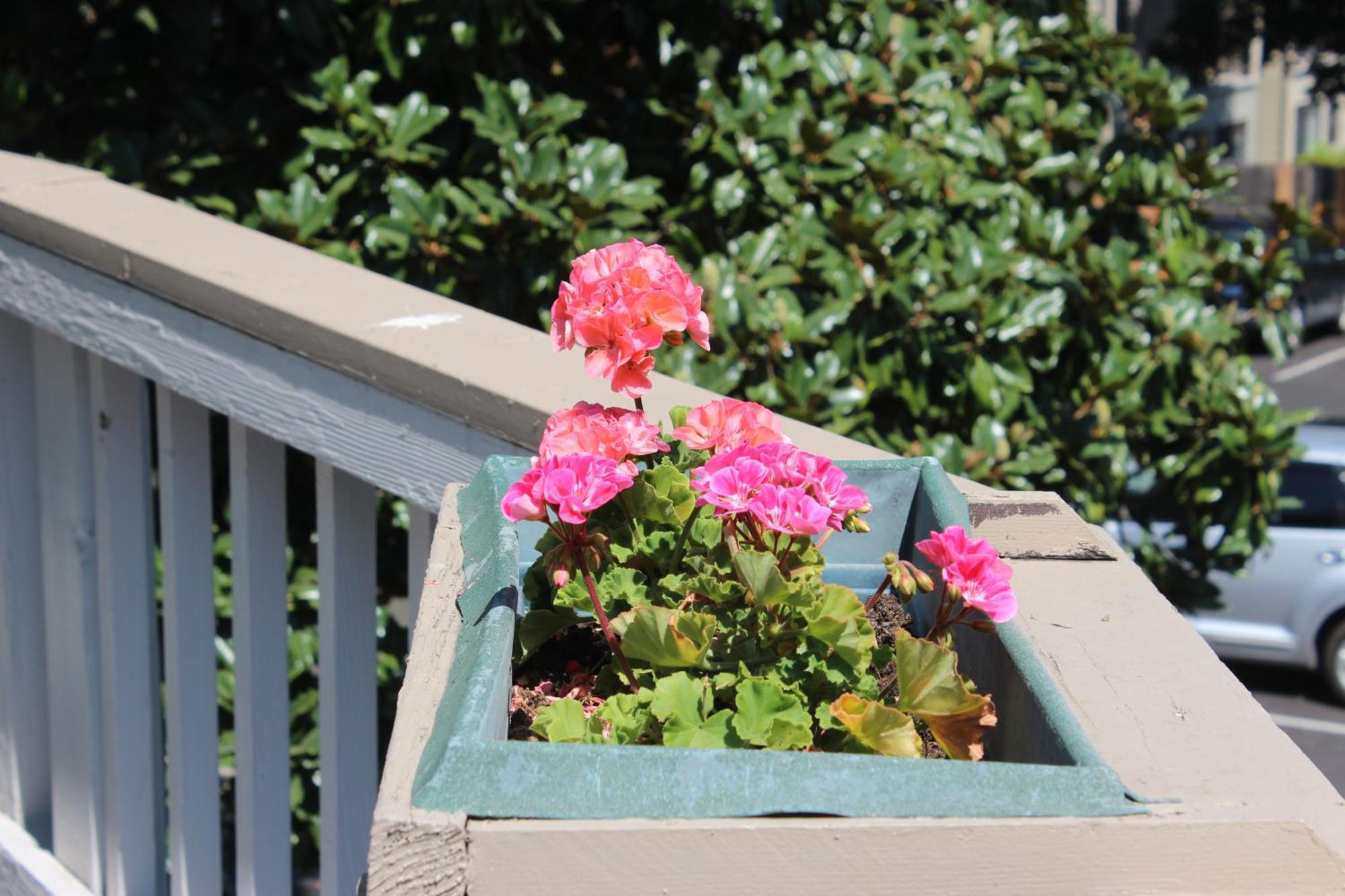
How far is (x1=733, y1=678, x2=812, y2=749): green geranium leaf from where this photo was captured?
86cm

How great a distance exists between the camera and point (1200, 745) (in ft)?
2.86

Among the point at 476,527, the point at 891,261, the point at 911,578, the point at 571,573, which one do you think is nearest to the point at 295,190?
the point at 891,261

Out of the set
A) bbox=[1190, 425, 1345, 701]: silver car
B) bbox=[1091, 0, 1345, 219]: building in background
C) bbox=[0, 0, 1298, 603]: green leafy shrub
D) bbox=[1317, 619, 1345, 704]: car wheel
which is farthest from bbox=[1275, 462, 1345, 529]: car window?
bbox=[1091, 0, 1345, 219]: building in background

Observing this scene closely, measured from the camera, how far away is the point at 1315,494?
7.45m

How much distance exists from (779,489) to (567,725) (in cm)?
21

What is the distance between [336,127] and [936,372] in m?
1.28

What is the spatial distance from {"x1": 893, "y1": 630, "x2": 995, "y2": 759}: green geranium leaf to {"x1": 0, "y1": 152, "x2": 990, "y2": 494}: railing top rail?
518 millimetres

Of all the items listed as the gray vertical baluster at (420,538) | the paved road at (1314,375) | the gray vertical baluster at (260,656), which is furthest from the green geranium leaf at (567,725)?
the paved road at (1314,375)

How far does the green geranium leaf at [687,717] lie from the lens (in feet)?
2.81

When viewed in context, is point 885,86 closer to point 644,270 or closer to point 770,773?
point 644,270

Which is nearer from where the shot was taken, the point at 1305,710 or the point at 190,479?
the point at 190,479

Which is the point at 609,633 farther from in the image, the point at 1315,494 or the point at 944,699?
the point at 1315,494

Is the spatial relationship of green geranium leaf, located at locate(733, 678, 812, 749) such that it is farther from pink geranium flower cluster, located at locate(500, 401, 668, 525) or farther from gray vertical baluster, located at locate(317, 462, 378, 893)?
gray vertical baluster, located at locate(317, 462, 378, 893)

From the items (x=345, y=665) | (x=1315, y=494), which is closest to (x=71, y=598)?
(x=345, y=665)
